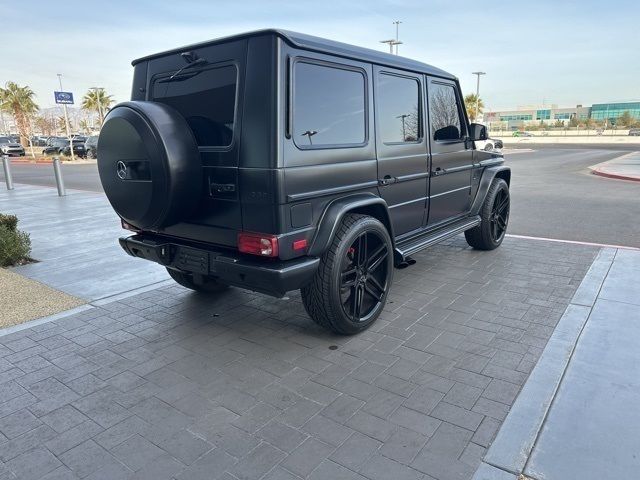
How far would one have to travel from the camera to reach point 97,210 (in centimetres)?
1034

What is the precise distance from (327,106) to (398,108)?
42.7 inches

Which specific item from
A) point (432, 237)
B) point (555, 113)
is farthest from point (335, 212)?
point (555, 113)

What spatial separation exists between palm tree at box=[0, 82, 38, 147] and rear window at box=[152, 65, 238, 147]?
182ft

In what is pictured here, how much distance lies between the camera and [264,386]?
3082 mm

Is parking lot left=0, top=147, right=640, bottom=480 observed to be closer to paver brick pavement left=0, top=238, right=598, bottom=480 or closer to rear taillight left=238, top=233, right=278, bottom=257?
paver brick pavement left=0, top=238, right=598, bottom=480

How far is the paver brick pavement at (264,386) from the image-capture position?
2404 mm

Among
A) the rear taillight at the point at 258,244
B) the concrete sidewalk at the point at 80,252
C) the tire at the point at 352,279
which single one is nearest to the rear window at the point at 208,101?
the rear taillight at the point at 258,244

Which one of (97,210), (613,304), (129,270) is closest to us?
(613,304)

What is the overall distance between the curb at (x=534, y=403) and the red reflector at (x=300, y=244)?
5.50ft

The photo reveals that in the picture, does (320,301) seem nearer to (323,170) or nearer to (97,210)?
(323,170)

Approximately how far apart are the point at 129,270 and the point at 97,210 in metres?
5.40

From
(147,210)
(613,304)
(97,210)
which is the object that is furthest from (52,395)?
(97,210)

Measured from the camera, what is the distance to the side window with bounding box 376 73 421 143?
406 centimetres

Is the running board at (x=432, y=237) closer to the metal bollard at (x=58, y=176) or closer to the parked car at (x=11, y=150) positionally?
the metal bollard at (x=58, y=176)
